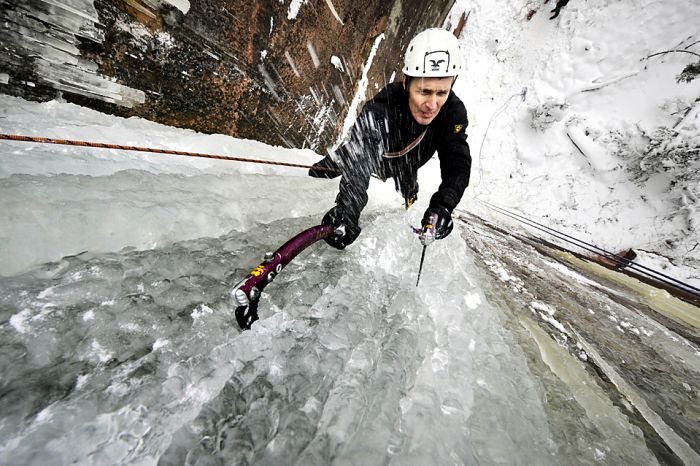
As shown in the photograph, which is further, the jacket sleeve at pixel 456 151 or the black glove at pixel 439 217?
the jacket sleeve at pixel 456 151

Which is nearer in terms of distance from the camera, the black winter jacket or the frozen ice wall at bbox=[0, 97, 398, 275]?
the frozen ice wall at bbox=[0, 97, 398, 275]

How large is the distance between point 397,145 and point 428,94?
0.51 m

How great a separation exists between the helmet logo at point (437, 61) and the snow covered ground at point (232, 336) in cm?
138

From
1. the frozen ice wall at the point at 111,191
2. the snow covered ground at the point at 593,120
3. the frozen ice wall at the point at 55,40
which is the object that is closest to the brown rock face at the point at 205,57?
the frozen ice wall at the point at 55,40

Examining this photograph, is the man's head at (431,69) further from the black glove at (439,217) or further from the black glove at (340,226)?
the black glove at (340,226)

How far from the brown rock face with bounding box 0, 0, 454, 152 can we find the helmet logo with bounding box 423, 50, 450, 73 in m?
1.89

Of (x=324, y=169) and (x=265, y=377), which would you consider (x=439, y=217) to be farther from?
(x=265, y=377)

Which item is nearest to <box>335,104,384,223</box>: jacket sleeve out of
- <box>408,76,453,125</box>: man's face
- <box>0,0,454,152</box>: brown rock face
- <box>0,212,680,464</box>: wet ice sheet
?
<box>408,76,453,125</box>: man's face

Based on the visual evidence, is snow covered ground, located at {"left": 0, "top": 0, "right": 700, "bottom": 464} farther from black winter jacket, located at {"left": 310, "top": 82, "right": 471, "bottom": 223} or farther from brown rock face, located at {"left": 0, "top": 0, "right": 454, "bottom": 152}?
black winter jacket, located at {"left": 310, "top": 82, "right": 471, "bottom": 223}

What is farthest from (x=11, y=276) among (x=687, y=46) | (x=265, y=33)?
(x=687, y=46)

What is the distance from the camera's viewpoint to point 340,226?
196 centimetres

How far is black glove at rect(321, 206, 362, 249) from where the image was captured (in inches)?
76.9

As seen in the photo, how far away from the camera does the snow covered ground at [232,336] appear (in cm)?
89

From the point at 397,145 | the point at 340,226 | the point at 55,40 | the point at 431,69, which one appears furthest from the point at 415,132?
the point at 55,40
